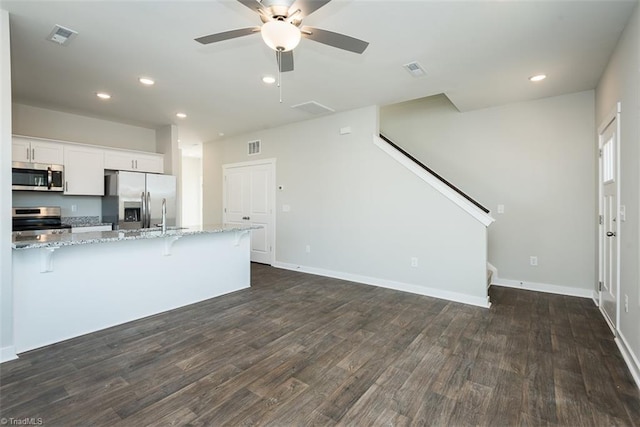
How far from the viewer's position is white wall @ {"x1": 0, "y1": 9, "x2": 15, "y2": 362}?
2.35 m

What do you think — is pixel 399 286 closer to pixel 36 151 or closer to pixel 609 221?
pixel 609 221

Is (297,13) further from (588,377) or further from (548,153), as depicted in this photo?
(548,153)

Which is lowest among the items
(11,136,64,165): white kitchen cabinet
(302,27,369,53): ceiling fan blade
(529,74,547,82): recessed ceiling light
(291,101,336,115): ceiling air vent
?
(11,136,64,165): white kitchen cabinet

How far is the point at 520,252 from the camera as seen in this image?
175 inches

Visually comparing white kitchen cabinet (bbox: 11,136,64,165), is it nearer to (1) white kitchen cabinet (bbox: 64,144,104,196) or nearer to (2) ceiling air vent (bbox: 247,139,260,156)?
(1) white kitchen cabinet (bbox: 64,144,104,196)

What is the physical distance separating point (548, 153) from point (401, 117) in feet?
7.57

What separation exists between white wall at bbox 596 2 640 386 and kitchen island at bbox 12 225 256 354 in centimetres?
397

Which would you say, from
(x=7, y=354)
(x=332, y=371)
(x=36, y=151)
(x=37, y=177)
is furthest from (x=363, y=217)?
(x=36, y=151)

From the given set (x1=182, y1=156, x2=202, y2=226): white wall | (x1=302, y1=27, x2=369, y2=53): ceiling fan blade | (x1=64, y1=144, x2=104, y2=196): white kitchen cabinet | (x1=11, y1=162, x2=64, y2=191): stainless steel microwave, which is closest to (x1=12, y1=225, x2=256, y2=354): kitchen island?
(x1=11, y1=162, x2=64, y2=191): stainless steel microwave

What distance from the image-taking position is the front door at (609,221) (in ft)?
9.45

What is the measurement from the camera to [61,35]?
2.70 metres

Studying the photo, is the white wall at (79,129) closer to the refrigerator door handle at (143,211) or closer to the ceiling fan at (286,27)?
the refrigerator door handle at (143,211)

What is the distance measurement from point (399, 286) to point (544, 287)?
2037mm

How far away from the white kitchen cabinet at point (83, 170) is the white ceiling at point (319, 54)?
2.32ft
